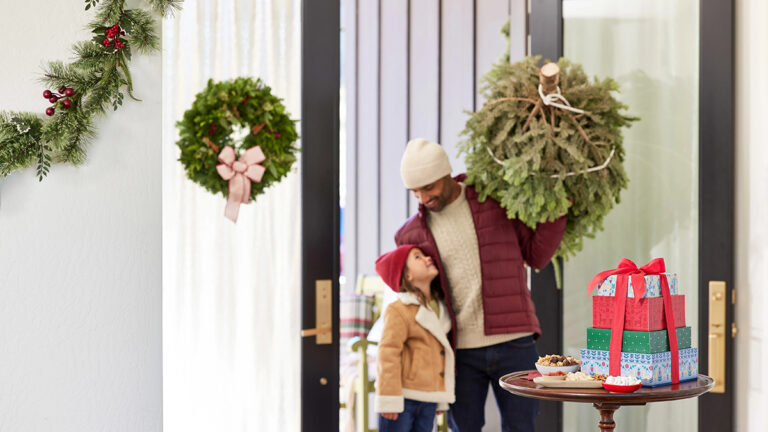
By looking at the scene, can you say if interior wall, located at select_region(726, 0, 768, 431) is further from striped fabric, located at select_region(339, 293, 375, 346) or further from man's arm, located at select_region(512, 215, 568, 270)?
striped fabric, located at select_region(339, 293, 375, 346)

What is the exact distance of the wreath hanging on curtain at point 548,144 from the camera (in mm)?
2580

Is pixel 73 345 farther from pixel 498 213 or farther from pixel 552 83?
pixel 552 83

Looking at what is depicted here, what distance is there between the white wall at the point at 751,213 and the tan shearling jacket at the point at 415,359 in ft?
3.62

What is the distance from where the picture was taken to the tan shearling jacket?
2.76 meters

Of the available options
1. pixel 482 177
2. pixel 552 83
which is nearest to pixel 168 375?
pixel 482 177

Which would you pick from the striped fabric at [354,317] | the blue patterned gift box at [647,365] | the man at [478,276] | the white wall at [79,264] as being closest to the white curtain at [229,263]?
the white wall at [79,264]

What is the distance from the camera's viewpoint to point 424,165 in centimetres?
271

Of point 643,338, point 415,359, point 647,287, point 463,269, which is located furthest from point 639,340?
point 415,359

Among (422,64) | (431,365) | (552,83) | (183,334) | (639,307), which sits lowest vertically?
(431,365)

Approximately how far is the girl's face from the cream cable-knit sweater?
6 centimetres

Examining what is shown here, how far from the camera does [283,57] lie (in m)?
2.55

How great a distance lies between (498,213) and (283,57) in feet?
3.01

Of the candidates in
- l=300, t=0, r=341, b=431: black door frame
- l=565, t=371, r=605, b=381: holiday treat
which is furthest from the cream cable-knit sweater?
l=565, t=371, r=605, b=381: holiday treat

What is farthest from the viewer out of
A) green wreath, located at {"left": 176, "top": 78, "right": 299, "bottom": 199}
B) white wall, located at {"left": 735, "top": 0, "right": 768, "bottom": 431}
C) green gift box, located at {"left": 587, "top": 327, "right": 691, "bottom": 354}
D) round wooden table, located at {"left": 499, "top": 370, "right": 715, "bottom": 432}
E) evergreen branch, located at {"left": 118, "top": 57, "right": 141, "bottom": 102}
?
white wall, located at {"left": 735, "top": 0, "right": 768, "bottom": 431}
